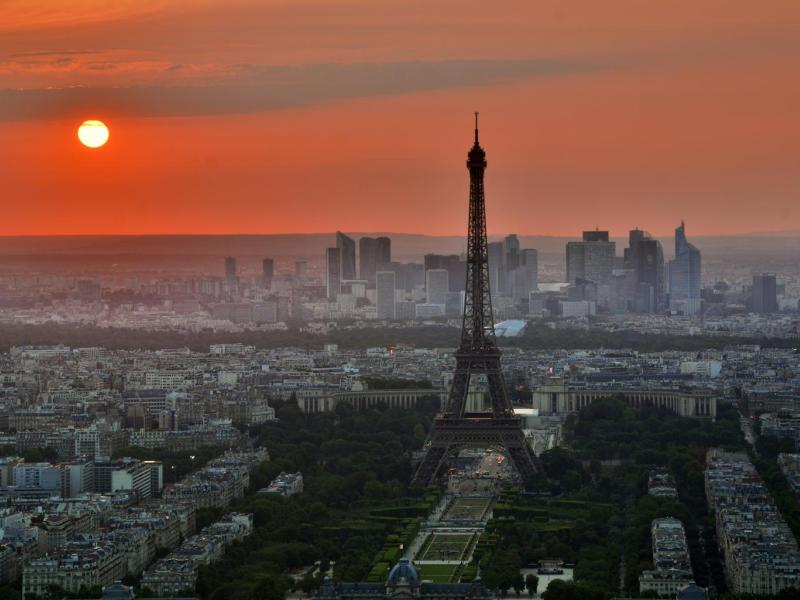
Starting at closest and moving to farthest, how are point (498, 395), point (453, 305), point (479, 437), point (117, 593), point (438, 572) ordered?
point (117, 593) → point (438, 572) → point (479, 437) → point (498, 395) → point (453, 305)

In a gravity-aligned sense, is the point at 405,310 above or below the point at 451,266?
below

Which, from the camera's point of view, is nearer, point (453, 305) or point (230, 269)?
point (453, 305)

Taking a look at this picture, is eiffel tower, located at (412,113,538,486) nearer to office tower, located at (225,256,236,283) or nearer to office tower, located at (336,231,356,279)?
office tower, located at (336,231,356,279)

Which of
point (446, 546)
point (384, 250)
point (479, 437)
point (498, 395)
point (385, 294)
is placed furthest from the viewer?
point (384, 250)

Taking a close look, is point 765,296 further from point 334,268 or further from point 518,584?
point 518,584

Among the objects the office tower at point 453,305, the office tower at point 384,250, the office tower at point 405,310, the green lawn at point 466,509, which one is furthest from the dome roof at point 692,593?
the office tower at point 384,250

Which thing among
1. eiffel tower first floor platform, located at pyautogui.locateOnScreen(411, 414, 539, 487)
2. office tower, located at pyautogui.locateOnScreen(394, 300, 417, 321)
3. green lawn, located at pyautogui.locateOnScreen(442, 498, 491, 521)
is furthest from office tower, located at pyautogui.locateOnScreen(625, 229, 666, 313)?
green lawn, located at pyautogui.locateOnScreen(442, 498, 491, 521)

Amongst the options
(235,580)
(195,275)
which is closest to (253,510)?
(235,580)

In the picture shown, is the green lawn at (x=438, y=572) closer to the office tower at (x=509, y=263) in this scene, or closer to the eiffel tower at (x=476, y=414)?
the eiffel tower at (x=476, y=414)

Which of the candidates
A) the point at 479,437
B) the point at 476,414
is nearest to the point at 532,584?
the point at 479,437
